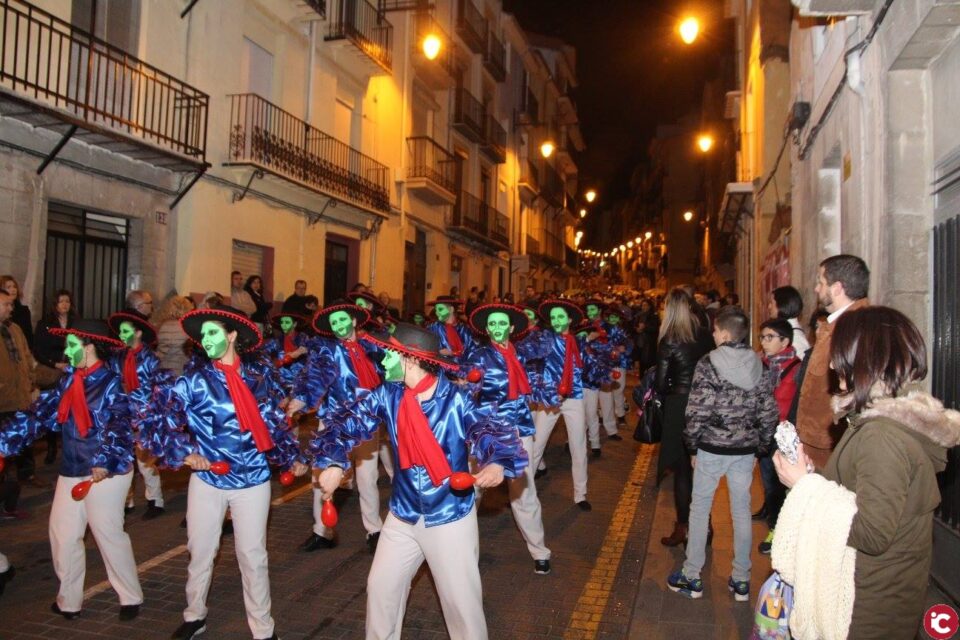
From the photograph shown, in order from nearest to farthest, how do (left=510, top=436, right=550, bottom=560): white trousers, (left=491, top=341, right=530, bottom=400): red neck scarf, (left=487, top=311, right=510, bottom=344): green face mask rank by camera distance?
(left=510, top=436, right=550, bottom=560): white trousers → (left=491, top=341, right=530, bottom=400): red neck scarf → (left=487, top=311, right=510, bottom=344): green face mask

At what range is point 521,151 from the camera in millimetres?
37375

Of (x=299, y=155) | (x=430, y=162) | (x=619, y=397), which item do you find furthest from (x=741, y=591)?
(x=430, y=162)

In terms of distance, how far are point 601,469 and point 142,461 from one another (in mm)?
5590

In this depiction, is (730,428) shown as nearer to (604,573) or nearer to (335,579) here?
(604,573)

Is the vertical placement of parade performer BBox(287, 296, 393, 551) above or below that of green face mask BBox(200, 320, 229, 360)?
below

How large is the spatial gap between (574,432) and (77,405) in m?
4.55

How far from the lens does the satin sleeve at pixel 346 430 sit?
13.2 ft

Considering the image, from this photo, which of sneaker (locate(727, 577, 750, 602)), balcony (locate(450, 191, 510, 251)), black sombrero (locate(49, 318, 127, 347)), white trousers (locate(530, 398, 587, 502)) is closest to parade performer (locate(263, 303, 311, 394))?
white trousers (locate(530, 398, 587, 502))

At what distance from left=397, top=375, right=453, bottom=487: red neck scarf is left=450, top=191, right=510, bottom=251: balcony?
22863 millimetres

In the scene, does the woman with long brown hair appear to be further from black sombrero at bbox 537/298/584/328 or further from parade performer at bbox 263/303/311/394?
parade performer at bbox 263/303/311/394

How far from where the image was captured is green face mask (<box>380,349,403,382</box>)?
383 centimetres

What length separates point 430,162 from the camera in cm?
2383

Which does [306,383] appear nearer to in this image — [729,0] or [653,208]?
[729,0]

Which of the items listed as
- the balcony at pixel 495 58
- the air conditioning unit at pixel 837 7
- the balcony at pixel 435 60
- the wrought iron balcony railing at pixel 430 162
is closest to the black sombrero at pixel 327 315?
the air conditioning unit at pixel 837 7
